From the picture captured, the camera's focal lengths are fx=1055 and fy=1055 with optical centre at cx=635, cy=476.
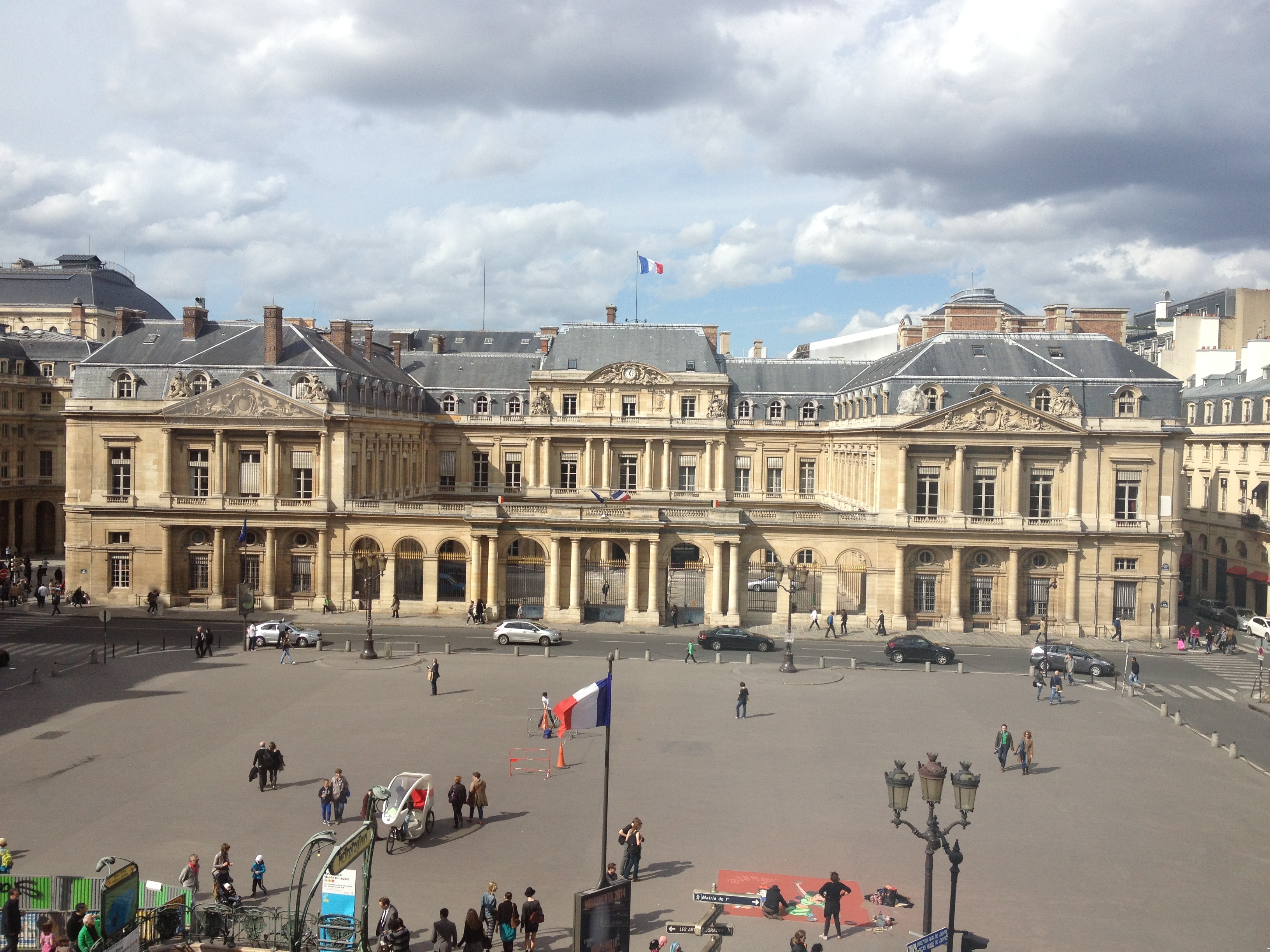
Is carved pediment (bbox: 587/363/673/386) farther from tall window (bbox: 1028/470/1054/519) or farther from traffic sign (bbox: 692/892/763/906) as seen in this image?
traffic sign (bbox: 692/892/763/906)

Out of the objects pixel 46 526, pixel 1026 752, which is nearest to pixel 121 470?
pixel 46 526

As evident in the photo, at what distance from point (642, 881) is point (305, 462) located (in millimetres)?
37025

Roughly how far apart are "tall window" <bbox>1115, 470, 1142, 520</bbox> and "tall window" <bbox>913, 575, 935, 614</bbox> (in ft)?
31.3

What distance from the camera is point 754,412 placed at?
2756 inches

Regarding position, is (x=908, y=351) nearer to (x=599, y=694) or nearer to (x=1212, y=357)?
(x=1212, y=357)

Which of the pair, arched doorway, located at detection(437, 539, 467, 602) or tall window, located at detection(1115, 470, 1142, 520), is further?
arched doorway, located at detection(437, 539, 467, 602)

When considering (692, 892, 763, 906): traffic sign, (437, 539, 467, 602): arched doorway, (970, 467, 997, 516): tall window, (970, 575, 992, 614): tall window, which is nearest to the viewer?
(692, 892, 763, 906): traffic sign

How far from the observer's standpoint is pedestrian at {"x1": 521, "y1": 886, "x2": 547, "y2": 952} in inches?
719

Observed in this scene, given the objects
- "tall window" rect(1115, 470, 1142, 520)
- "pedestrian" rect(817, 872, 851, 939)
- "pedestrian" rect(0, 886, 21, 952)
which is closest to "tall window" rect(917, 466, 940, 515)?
"tall window" rect(1115, 470, 1142, 520)

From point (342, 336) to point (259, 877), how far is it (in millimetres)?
44494

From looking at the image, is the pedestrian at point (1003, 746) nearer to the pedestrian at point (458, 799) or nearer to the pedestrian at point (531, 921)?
the pedestrian at point (458, 799)

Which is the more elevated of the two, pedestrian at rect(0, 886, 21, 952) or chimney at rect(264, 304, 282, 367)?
chimney at rect(264, 304, 282, 367)

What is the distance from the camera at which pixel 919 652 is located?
4419 centimetres

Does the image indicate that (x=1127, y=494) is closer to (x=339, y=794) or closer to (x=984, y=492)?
(x=984, y=492)
